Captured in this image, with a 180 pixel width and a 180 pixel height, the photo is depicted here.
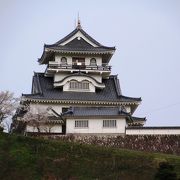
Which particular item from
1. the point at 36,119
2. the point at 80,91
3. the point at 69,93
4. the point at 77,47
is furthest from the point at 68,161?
the point at 77,47

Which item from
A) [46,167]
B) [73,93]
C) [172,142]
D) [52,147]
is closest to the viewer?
[46,167]

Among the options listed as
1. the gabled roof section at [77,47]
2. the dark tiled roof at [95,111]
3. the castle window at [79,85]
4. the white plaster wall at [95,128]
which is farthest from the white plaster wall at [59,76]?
the white plaster wall at [95,128]

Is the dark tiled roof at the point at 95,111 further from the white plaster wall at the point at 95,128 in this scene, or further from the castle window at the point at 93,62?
the castle window at the point at 93,62

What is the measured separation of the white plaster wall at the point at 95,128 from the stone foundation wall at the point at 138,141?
39.5 inches

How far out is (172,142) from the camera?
4381 centimetres

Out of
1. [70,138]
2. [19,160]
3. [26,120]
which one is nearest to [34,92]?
[26,120]

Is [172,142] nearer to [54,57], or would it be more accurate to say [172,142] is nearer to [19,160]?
[19,160]

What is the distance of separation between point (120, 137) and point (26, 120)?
28.9ft

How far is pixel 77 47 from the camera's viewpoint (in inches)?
2223

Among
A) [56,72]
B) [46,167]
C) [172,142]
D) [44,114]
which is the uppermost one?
[56,72]

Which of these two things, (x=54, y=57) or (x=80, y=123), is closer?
(x=80, y=123)

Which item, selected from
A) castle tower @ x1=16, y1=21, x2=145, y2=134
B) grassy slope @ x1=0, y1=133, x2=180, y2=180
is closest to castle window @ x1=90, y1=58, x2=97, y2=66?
castle tower @ x1=16, y1=21, x2=145, y2=134

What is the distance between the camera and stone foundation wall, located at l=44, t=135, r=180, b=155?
42.3 metres

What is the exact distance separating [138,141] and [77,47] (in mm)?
15935
